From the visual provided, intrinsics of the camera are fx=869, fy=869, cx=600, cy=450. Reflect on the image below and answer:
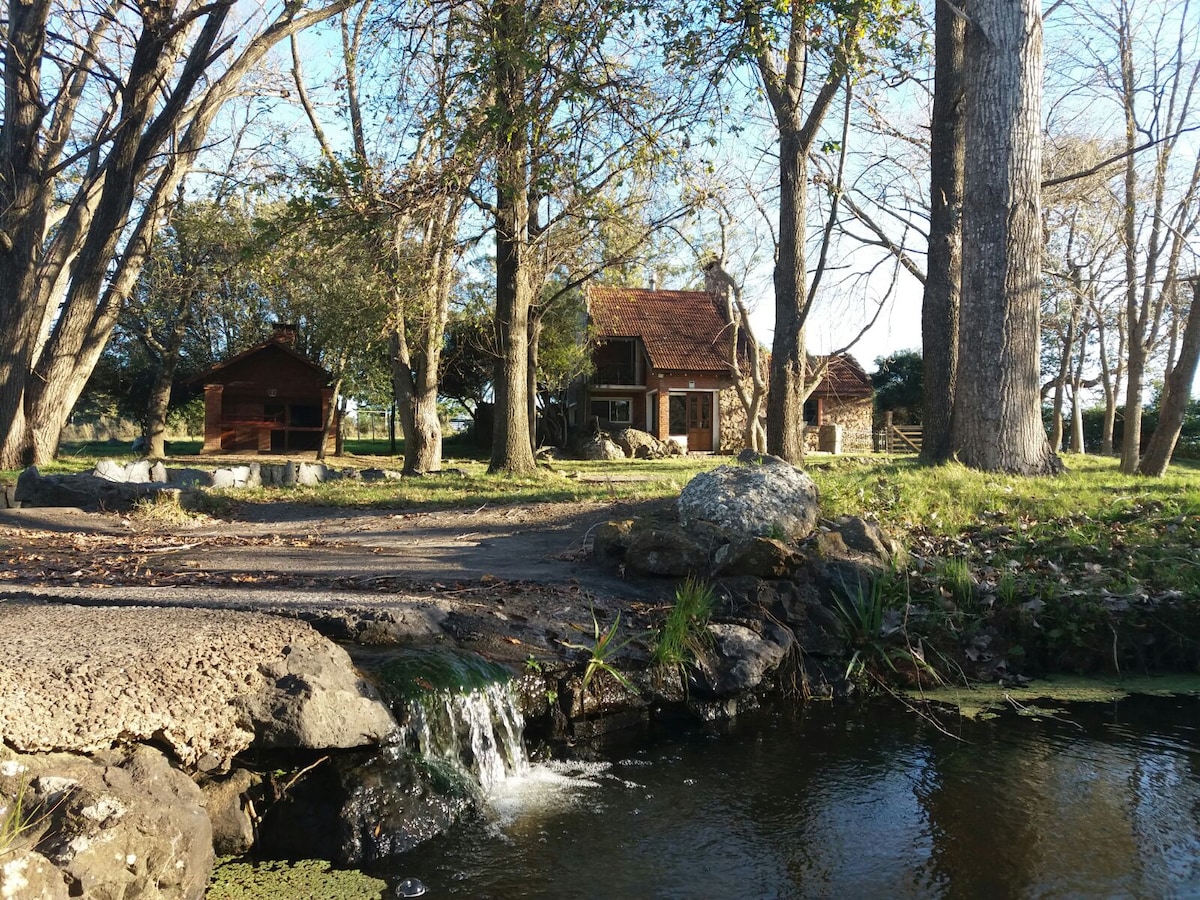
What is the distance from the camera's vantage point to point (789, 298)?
14.8 meters

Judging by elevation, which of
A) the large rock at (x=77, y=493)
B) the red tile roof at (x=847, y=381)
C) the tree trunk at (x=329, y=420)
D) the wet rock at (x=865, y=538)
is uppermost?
the red tile roof at (x=847, y=381)

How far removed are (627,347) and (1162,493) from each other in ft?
100

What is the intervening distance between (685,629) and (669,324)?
3311 cm

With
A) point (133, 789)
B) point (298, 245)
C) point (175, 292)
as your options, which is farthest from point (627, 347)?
point (133, 789)

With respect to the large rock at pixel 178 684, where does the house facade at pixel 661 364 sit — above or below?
above

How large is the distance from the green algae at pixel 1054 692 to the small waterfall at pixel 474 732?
3.47m

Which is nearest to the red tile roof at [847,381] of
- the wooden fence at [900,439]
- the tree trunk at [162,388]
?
the wooden fence at [900,439]

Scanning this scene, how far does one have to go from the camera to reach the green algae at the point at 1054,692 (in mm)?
6805

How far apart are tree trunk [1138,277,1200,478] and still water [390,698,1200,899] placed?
7583mm

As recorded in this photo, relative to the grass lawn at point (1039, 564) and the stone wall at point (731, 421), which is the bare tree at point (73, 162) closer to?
the grass lawn at point (1039, 564)

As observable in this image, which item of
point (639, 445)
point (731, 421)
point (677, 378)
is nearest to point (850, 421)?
point (731, 421)

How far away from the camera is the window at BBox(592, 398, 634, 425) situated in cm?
4000

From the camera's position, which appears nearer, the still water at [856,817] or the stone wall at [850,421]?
the still water at [856,817]

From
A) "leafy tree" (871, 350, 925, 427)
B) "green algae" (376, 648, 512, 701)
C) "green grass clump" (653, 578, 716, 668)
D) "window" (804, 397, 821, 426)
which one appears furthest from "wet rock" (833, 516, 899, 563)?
"leafy tree" (871, 350, 925, 427)
